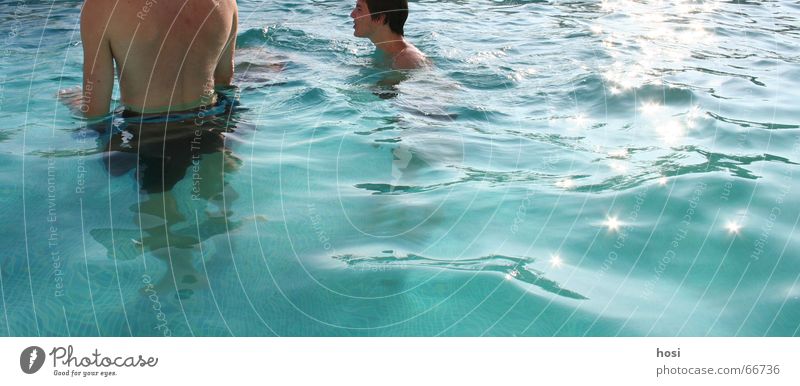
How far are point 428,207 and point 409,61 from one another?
3265mm

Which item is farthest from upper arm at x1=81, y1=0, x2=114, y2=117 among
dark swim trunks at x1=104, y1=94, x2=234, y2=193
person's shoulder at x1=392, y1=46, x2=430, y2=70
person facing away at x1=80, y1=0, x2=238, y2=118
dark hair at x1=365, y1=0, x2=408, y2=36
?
dark hair at x1=365, y1=0, x2=408, y2=36

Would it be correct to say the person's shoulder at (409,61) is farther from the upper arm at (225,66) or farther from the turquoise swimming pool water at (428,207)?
the upper arm at (225,66)

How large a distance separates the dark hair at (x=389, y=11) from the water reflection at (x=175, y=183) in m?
2.62

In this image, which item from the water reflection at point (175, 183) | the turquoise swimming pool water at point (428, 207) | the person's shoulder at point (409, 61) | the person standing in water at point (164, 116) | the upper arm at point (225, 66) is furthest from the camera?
the person's shoulder at point (409, 61)

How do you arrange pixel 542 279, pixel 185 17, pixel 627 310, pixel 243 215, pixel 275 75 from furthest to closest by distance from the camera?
pixel 275 75
pixel 185 17
pixel 243 215
pixel 542 279
pixel 627 310

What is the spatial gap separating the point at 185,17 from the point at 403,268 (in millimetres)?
2118

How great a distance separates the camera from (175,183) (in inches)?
176

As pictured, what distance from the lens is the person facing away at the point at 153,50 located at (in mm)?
4383

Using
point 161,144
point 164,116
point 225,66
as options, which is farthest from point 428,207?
point 225,66

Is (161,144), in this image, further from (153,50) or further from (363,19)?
(363,19)

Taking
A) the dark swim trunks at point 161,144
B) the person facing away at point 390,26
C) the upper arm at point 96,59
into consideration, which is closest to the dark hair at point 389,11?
the person facing away at point 390,26
